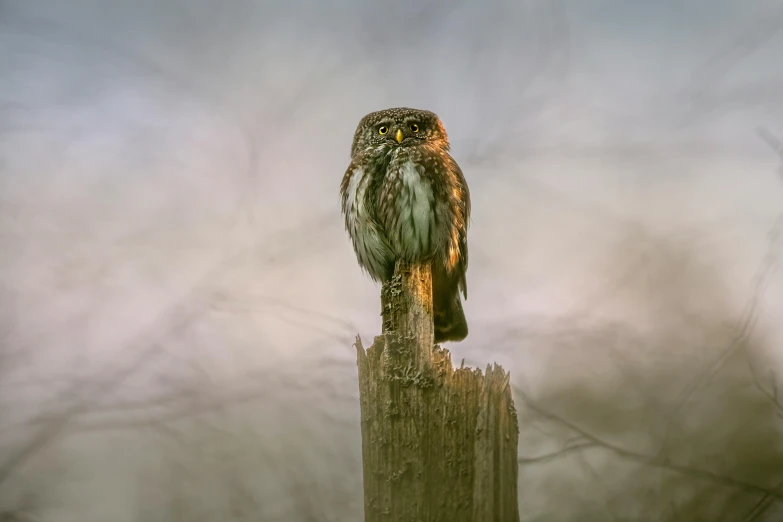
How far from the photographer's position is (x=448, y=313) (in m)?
3.51

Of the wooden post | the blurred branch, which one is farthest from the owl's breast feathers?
the wooden post

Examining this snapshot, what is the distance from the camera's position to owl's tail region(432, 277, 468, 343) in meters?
3.46

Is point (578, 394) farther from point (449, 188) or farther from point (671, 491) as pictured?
point (449, 188)

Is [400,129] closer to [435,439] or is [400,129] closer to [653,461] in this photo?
[435,439]

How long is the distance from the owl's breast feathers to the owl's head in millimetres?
84

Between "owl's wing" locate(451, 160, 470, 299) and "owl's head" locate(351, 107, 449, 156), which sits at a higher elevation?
→ "owl's head" locate(351, 107, 449, 156)

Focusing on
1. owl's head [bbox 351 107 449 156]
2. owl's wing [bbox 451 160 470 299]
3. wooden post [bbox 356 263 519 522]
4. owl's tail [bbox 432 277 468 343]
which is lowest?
wooden post [bbox 356 263 519 522]

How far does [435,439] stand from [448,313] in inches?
67.1

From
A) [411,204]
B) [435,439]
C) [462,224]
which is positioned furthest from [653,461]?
[435,439]

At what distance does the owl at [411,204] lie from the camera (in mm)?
3301

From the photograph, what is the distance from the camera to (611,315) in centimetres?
358

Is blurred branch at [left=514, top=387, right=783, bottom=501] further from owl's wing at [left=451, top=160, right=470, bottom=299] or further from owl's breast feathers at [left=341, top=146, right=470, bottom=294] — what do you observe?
owl's breast feathers at [left=341, top=146, right=470, bottom=294]

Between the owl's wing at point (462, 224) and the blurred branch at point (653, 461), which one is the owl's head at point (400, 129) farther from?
the blurred branch at point (653, 461)

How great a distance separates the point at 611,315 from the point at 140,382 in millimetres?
2765
